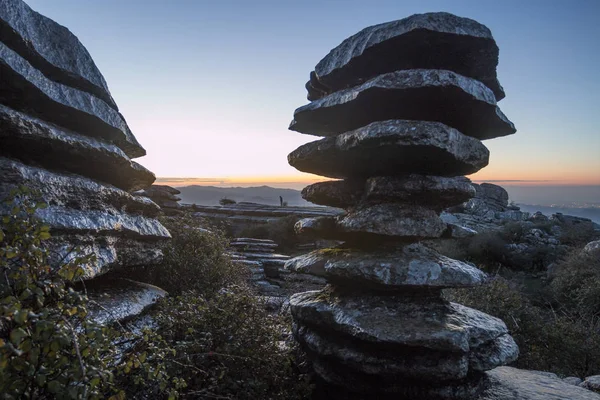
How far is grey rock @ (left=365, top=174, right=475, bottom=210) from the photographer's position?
4.98 meters

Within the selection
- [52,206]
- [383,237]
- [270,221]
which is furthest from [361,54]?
[270,221]

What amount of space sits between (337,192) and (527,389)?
3617 mm

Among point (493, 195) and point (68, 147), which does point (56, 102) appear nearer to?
point (68, 147)

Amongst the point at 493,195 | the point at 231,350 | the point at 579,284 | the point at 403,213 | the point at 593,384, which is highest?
the point at 403,213

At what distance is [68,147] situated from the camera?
479cm

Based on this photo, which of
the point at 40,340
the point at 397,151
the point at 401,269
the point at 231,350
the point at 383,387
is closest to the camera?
the point at 40,340

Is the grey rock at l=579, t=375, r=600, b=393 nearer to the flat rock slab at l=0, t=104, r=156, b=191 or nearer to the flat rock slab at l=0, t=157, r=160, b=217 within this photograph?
the flat rock slab at l=0, t=157, r=160, b=217

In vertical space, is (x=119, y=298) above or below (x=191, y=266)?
above

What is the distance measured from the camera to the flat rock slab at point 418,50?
473cm

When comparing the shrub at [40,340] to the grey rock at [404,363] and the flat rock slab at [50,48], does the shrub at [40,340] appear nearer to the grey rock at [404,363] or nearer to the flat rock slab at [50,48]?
the grey rock at [404,363]

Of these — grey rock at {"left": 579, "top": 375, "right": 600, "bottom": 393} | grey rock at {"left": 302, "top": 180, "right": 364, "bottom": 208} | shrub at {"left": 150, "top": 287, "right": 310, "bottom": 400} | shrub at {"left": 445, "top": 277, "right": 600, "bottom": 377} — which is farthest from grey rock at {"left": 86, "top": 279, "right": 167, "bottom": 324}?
shrub at {"left": 445, "top": 277, "right": 600, "bottom": 377}

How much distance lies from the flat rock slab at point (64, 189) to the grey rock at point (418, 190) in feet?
11.9

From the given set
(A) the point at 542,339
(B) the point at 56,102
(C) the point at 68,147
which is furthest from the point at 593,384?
(B) the point at 56,102

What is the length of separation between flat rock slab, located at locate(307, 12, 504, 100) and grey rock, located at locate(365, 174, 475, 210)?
1.59 m
